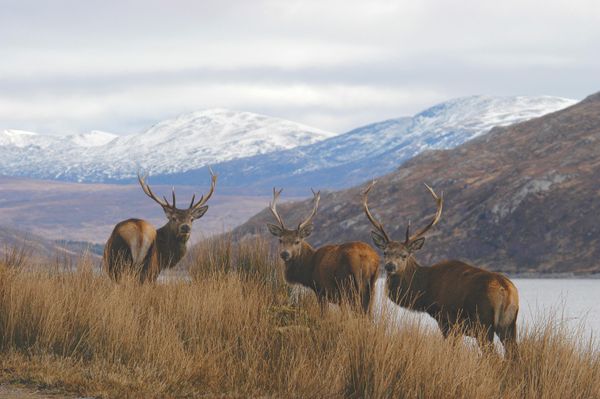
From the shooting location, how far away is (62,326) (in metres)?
12.5

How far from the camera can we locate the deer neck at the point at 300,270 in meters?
16.7

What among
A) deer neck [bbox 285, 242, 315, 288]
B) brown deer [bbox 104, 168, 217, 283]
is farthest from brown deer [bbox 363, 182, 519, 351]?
brown deer [bbox 104, 168, 217, 283]

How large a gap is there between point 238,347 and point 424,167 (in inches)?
6726

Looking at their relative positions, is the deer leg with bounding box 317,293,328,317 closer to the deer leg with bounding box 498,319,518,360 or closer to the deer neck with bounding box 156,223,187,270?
the deer leg with bounding box 498,319,518,360

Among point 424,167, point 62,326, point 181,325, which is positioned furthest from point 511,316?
point 424,167

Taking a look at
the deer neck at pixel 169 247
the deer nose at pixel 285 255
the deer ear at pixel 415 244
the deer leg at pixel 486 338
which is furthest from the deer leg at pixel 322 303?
the deer neck at pixel 169 247

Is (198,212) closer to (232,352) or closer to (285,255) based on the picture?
(285,255)

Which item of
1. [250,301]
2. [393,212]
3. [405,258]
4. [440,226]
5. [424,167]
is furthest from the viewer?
[424,167]

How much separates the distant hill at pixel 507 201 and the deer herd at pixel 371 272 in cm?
10601

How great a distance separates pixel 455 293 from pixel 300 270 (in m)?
3.66

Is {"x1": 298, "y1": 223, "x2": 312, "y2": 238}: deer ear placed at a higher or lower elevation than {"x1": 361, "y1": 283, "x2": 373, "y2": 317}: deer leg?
higher

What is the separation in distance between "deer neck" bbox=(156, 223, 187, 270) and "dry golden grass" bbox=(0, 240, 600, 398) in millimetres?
3574

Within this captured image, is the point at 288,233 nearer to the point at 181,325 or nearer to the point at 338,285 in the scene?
the point at 338,285

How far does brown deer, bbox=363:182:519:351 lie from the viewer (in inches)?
512
